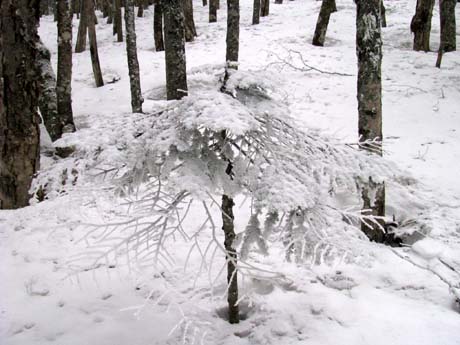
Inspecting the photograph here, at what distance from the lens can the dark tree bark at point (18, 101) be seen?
402 cm

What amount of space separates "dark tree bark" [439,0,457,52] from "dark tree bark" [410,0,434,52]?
0.50 m

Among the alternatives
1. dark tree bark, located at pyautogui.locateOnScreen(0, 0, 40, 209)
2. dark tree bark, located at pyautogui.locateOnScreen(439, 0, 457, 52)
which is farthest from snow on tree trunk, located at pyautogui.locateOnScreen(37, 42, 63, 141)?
dark tree bark, located at pyautogui.locateOnScreen(439, 0, 457, 52)

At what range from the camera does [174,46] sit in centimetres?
598

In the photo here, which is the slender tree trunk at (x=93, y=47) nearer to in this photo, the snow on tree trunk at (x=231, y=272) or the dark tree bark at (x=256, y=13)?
the dark tree bark at (x=256, y=13)

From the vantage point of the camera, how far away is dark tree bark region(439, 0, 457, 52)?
11625mm

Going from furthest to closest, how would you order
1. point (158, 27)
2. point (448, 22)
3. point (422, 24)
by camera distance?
point (158, 27), point (422, 24), point (448, 22)

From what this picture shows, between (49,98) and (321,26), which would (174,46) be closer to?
(49,98)

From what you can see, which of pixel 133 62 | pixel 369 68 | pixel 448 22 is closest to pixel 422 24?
pixel 448 22

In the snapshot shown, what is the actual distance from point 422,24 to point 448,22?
2.97ft

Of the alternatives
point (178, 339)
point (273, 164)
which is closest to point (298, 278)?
point (178, 339)

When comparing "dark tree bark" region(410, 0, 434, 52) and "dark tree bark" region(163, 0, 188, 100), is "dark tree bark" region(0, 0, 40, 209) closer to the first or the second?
"dark tree bark" region(163, 0, 188, 100)

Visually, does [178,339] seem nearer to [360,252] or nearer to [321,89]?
[360,252]

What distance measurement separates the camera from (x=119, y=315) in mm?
3932

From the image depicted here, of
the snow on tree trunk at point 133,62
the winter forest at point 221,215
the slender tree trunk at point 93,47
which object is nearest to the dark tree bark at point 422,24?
the winter forest at point 221,215
